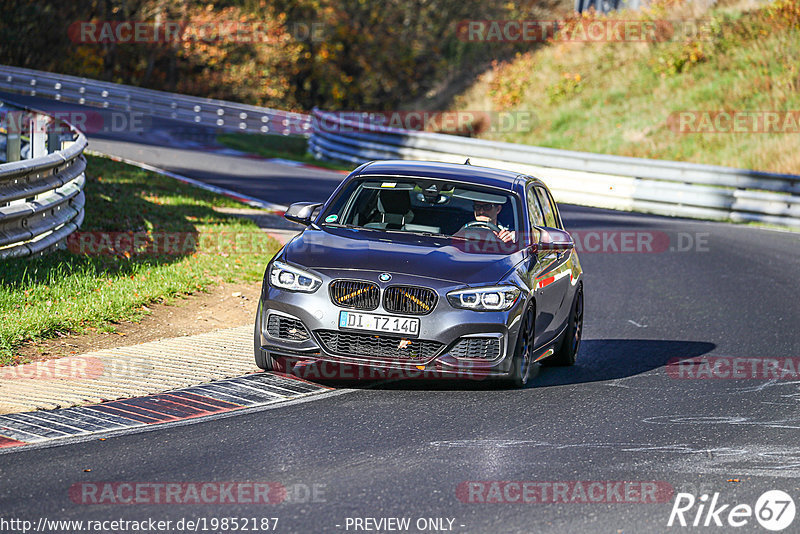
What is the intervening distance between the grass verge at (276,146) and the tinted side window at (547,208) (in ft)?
61.6

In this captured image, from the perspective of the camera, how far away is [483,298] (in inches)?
324

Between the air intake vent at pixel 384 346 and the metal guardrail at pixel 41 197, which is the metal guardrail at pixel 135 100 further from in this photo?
the air intake vent at pixel 384 346

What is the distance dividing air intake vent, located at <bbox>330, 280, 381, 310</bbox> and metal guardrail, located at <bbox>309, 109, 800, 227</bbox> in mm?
14217

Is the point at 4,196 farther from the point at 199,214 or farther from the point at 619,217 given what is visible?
the point at 619,217

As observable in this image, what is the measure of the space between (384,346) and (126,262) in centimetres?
545

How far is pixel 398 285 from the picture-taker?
812 centimetres

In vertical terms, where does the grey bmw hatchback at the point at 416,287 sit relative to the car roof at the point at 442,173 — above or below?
below

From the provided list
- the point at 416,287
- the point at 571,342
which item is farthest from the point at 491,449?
the point at 571,342

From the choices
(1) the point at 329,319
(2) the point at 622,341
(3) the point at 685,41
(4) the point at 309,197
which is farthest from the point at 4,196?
(3) the point at 685,41

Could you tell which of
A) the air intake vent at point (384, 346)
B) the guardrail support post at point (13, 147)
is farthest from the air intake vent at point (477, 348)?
the guardrail support post at point (13, 147)

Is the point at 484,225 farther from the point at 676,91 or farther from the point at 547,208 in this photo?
the point at 676,91

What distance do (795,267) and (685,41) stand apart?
22672 mm

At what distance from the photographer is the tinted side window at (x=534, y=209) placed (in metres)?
9.75

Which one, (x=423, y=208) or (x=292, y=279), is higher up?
(x=423, y=208)
